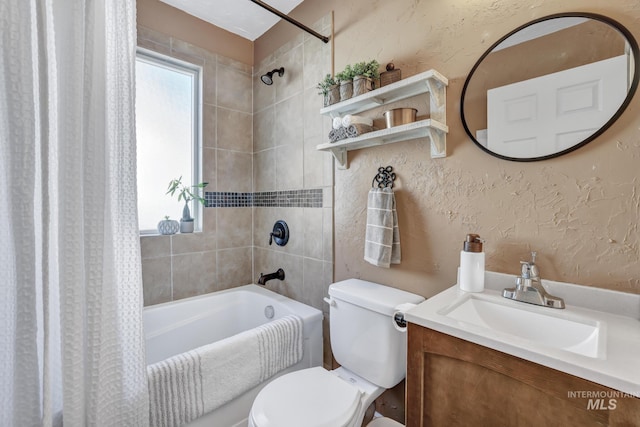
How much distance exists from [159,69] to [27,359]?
6.52ft

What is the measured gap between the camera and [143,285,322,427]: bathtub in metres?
1.75

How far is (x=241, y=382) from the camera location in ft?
4.62

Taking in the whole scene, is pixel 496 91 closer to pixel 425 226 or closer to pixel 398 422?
pixel 425 226

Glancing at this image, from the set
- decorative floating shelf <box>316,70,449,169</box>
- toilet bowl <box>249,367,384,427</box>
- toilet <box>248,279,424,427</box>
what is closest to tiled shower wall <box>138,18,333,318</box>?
decorative floating shelf <box>316,70,449,169</box>

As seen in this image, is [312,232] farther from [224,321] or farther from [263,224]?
[224,321]

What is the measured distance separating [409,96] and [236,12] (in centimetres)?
154

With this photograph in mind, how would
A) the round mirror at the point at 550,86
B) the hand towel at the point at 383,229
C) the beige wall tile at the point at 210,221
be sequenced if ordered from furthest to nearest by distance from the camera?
the beige wall tile at the point at 210,221, the hand towel at the point at 383,229, the round mirror at the point at 550,86

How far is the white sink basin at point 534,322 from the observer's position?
80 cm

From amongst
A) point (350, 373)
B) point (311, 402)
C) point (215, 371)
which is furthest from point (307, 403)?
point (215, 371)

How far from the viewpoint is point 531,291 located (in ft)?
3.15

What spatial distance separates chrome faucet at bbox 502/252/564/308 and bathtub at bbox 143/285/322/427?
3.71 ft

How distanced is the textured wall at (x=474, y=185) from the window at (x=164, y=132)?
1.21 m

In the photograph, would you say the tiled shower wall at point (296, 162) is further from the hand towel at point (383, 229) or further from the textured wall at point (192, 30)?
the hand towel at point (383, 229)

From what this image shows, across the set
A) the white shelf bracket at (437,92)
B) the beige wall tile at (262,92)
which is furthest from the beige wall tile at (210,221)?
the white shelf bracket at (437,92)
